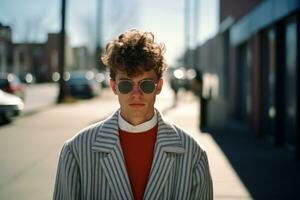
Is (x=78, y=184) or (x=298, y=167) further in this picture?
(x=298, y=167)

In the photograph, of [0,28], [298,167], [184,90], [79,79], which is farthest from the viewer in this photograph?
[184,90]

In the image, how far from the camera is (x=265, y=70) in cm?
1341

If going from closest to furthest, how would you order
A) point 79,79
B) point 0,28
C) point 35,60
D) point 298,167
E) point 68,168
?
point 68,168 < point 298,167 < point 0,28 < point 79,79 < point 35,60

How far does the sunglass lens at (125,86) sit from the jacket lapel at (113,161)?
0.18 meters

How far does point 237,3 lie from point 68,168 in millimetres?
14730

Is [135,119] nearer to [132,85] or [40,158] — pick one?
[132,85]

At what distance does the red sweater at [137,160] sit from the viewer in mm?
2484

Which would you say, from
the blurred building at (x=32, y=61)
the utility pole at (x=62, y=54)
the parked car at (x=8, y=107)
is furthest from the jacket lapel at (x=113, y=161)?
the blurred building at (x=32, y=61)

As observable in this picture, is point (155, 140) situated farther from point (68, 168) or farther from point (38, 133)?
point (38, 133)

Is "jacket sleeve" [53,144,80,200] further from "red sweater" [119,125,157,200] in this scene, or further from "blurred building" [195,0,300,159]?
"blurred building" [195,0,300,159]

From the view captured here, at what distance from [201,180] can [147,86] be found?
1.69ft

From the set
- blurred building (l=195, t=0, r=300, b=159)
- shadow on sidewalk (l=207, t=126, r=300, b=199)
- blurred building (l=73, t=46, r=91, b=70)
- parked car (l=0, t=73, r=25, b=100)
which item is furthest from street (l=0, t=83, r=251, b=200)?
blurred building (l=73, t=46, r=91, b=70)

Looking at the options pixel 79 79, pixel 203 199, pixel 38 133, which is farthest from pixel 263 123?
pixel 79 79

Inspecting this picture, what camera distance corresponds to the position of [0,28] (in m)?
14.9
